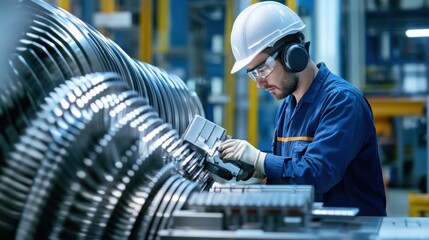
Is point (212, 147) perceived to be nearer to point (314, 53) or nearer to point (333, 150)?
point (333, 150)

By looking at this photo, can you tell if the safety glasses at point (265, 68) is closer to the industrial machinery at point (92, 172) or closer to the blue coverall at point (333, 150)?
the blue coverall at point (333, 150)

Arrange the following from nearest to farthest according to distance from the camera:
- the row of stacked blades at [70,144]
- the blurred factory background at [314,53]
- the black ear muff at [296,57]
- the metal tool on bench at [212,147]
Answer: the row of stacked blades at [70,144], the metal tool on bench at [212,147], the black ear muff at [296,57], the blurred factory background at [314,53]

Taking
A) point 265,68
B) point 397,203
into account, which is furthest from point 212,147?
point 397,203

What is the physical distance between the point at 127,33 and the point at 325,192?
676 cm

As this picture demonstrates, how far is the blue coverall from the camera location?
1992 mm

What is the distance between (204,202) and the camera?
1.09 m

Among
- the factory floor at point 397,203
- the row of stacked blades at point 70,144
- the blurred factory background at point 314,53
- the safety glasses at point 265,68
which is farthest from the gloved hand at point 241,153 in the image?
the factory floor at point 397,203

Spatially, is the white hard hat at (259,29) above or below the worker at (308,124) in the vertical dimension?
above

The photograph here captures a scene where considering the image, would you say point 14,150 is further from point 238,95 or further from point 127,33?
point 127,33

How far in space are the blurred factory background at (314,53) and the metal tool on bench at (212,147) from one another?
1.90m

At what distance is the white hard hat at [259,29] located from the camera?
2170 mm

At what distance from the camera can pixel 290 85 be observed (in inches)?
89.2

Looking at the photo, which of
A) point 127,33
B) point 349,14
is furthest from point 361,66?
point 127,33

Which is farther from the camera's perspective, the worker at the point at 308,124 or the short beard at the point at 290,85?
the short beard at the point at 290,85
